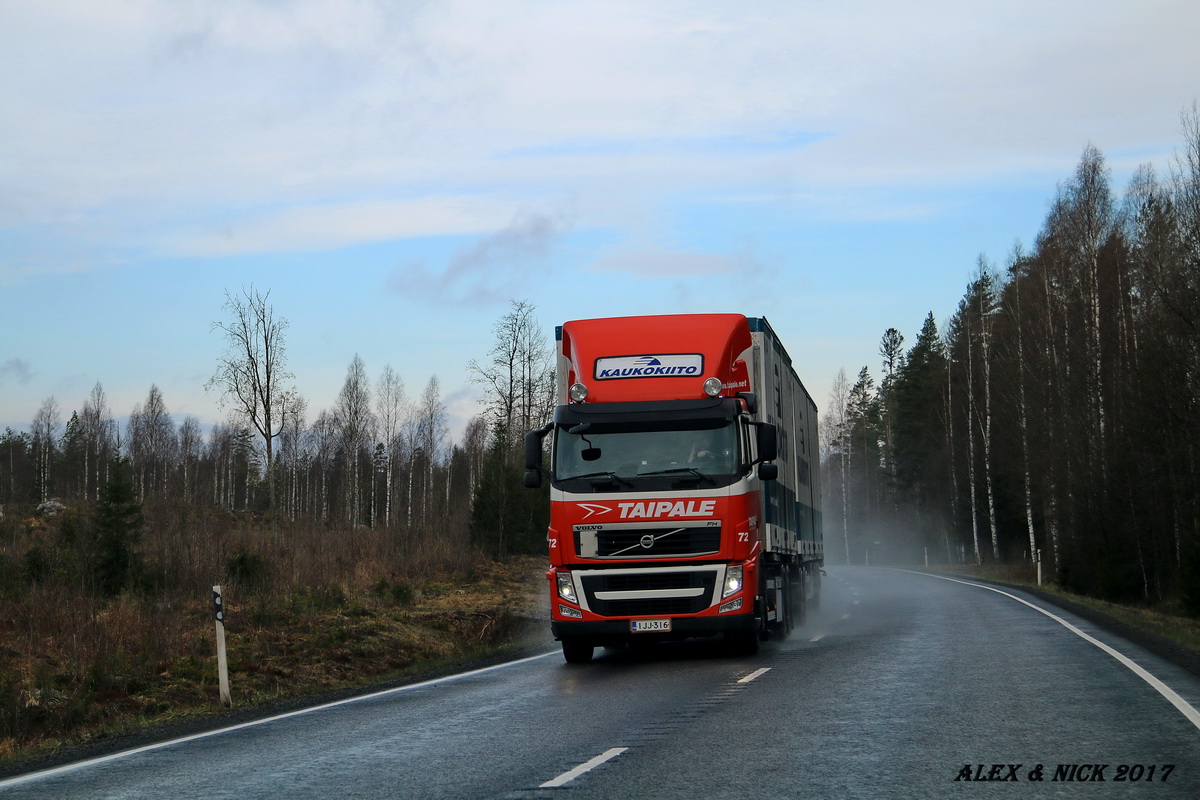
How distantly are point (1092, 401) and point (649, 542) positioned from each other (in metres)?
31.8

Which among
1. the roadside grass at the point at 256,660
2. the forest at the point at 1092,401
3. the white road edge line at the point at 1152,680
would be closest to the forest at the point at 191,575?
the roadside grass at the point at 256,660

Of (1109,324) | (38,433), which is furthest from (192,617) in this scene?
(38,433)

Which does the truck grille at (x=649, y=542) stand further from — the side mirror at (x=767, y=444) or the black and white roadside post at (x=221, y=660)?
the black and white roadside post at (x=221, y=660)

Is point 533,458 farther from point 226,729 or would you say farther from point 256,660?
point 256,660

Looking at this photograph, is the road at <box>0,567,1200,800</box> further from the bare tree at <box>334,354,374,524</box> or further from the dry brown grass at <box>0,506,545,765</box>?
the bare tree at <box>334,354,374,524</box>

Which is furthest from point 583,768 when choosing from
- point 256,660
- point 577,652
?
point 256,660

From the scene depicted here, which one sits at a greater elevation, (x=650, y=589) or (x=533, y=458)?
(x=533, y=458)

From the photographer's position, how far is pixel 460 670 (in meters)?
15.6

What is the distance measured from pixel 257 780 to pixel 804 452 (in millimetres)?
17010

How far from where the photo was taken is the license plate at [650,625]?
47.4 feet

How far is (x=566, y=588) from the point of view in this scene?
14742 millimetres

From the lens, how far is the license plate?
1446 centimetres

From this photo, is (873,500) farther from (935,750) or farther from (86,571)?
(935,750)

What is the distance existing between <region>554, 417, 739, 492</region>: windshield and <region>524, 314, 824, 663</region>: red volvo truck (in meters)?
0.01
